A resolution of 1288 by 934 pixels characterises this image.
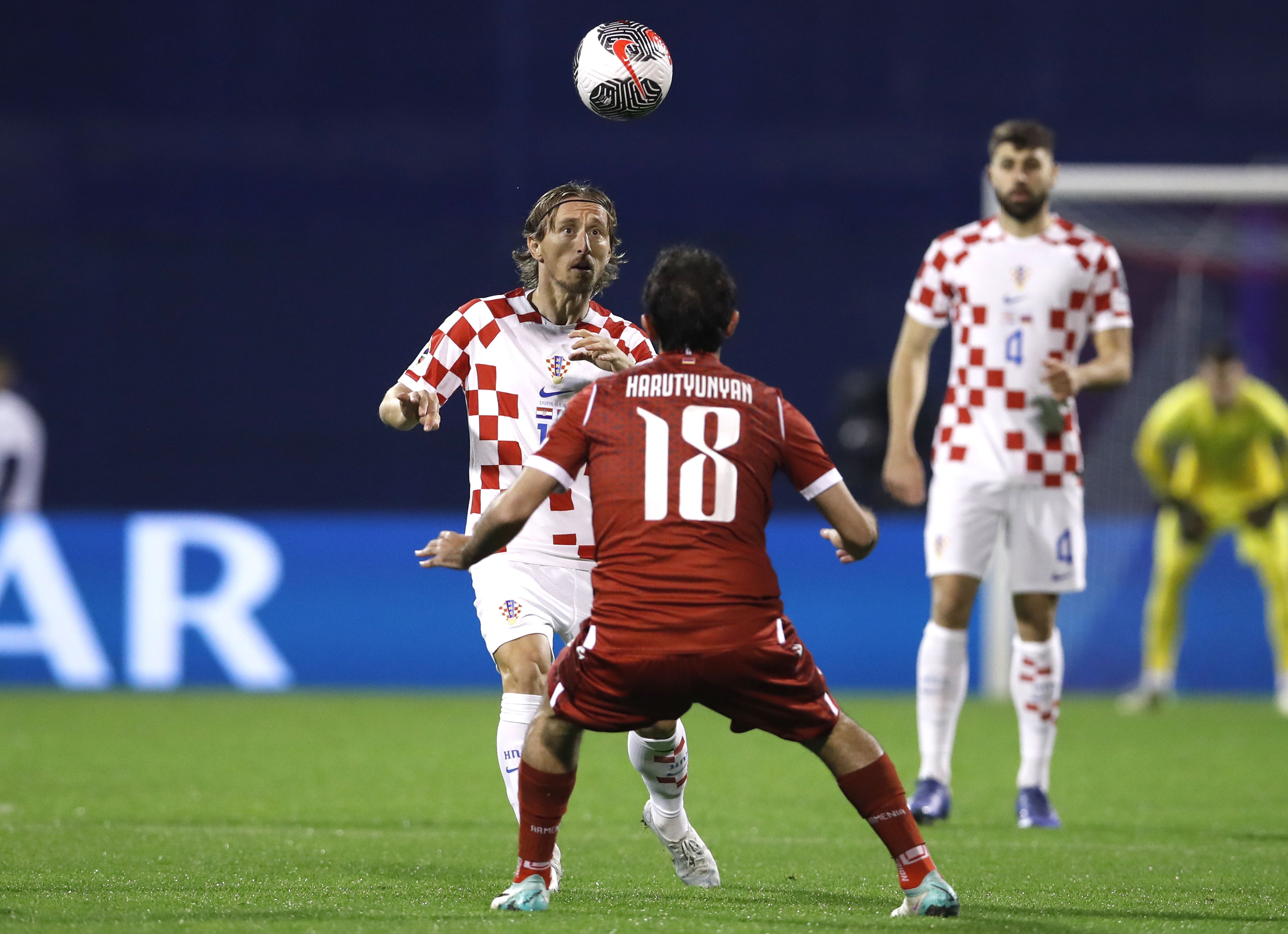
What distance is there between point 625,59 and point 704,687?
229 centimetres

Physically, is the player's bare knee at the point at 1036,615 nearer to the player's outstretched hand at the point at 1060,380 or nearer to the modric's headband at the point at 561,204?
the player's outstretched hand at the point at 1060,380

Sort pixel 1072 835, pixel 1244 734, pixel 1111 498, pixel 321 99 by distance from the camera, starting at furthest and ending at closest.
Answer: pixel 321 99 < pixel 1111 498 < pixel 1244 734 < pixel 1072 835

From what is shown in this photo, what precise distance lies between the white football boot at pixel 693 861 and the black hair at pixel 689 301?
144 centimetres

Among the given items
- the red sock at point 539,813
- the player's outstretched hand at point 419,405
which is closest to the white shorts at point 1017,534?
the player's outstretched hand at point 419,405

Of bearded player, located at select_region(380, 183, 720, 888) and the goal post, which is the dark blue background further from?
bearded player, located at select_region(380, 183, 720, 888)

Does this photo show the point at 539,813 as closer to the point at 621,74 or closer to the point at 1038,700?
the point at 621,74

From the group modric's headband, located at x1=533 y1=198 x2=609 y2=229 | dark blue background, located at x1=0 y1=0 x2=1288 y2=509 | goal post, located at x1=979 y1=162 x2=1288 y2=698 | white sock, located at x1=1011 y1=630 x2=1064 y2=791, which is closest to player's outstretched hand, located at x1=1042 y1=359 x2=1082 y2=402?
white sock, located at x1=1011 y1=630 x2=1064 y2=791

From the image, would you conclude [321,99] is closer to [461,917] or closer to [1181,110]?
[1181,110]

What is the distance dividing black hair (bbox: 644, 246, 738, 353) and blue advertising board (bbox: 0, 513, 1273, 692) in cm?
780

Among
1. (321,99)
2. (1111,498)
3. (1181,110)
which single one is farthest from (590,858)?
(1181,110)

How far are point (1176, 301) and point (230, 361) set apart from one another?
28.9 ft

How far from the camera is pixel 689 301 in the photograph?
430cm

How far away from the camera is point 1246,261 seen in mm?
12945

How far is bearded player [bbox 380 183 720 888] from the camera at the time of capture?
5027mm
